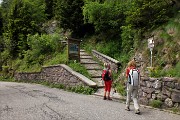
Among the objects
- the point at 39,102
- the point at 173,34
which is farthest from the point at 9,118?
the point at 173,34

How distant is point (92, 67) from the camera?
17.8 metres

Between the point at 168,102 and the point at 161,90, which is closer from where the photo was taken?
the point at 168,102

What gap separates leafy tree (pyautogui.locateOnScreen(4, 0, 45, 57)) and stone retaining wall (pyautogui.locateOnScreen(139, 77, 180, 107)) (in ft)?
58.9

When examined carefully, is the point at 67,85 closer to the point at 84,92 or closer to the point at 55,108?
the point at 84,92

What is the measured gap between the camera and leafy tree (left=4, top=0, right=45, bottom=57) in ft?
88.2

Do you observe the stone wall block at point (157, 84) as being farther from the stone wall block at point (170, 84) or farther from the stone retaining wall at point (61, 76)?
the stone retaining wall at point (61, 76)

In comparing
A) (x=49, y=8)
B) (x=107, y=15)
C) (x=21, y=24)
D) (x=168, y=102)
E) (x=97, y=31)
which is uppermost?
(x=49, y=8)

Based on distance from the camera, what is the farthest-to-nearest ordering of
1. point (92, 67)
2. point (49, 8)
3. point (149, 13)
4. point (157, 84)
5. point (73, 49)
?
point (49, 8)
point (73, 49)
point (92, 67)
point (149, 13)
point (157, 84)

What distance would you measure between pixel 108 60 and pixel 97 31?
177 inches

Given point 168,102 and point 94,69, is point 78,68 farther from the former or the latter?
point 168,102

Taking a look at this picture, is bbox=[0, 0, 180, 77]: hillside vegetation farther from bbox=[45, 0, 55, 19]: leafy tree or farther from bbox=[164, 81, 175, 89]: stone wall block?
bbox=[164, 81, 175, 89]: stone wall block

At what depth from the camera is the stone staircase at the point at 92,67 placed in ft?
51.6

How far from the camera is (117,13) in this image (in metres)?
19.1

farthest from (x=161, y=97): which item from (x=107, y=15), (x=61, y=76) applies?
(x=107, y=15)
